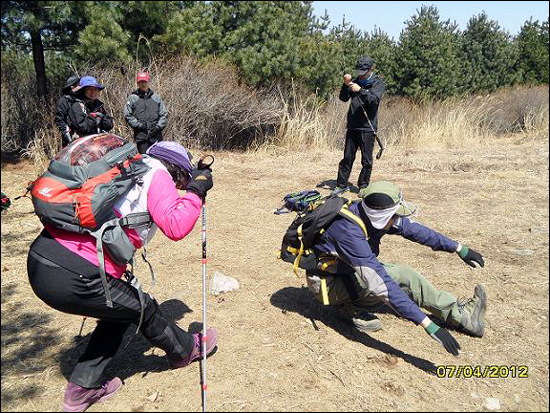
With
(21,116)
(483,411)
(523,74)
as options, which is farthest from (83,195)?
(523,74)

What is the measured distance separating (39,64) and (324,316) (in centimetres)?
785

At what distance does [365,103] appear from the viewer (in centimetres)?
760

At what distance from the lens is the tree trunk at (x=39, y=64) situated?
344 inches

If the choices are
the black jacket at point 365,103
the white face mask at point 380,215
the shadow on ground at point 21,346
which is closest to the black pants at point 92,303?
the shadow on ground at point 21,346

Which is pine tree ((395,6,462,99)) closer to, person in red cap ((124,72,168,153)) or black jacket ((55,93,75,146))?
person in red cap ((124,72,168,153))

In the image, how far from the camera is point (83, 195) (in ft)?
8.56

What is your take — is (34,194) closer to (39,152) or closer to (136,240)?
(136,240)

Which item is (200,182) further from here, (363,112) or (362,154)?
(362,154)

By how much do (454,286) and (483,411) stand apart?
5.87ft

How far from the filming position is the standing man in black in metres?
7.54

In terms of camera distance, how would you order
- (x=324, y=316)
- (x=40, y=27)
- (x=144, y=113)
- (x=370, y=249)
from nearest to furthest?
(x=370, y=249) < (x=324, y=316) < (x=40, y=27) < (x=144, y=113)

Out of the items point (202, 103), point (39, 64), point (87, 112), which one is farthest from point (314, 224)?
point (202, 103)

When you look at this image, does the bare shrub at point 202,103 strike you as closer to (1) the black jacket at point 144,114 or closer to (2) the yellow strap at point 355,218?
(1) the black jacket at point 144,114
